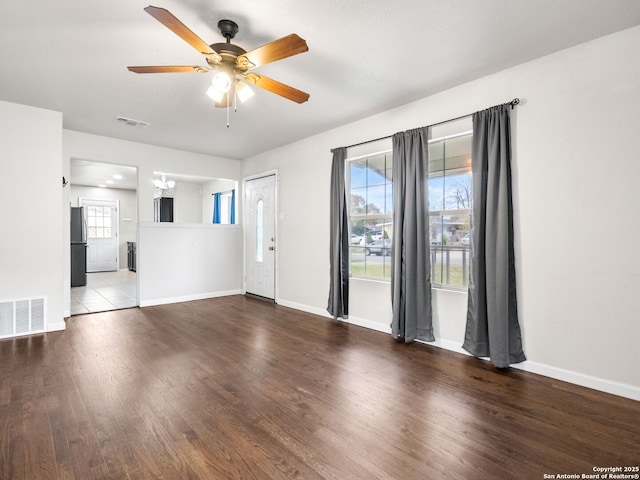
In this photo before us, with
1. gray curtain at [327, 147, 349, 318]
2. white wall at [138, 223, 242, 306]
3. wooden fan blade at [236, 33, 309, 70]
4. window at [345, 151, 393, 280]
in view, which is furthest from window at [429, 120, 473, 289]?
white wall at [138, 223, 242, 306]

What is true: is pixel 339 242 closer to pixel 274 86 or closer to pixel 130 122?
pixel 274 86

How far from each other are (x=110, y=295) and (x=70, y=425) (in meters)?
4.99

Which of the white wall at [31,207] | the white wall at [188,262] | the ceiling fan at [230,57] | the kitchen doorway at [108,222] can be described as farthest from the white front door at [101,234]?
the ceiling fan at [230,57]

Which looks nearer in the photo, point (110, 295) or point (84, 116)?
point (84, 116)

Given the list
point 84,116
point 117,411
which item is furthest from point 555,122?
point 84,116

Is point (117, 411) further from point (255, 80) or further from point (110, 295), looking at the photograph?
point (110, 295)

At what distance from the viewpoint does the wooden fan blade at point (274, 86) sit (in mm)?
2502

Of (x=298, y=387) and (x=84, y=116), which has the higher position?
(x=84, y=116)

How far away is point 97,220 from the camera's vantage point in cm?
991

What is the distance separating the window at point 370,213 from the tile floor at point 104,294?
150 inches

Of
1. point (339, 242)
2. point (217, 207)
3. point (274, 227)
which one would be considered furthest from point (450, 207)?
point (217, 207)

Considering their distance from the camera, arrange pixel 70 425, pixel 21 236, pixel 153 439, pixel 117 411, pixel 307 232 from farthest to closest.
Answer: pixel 307 232
pixel 21 236
pixel 117 411
pixel 70 425
pixel 153 439

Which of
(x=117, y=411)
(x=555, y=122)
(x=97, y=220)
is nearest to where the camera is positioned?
(x=117, y=411)

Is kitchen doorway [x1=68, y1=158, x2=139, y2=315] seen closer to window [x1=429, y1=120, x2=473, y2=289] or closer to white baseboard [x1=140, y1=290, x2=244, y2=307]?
white baseboard [x1=140, y1=290, x2=244, y2=307]
